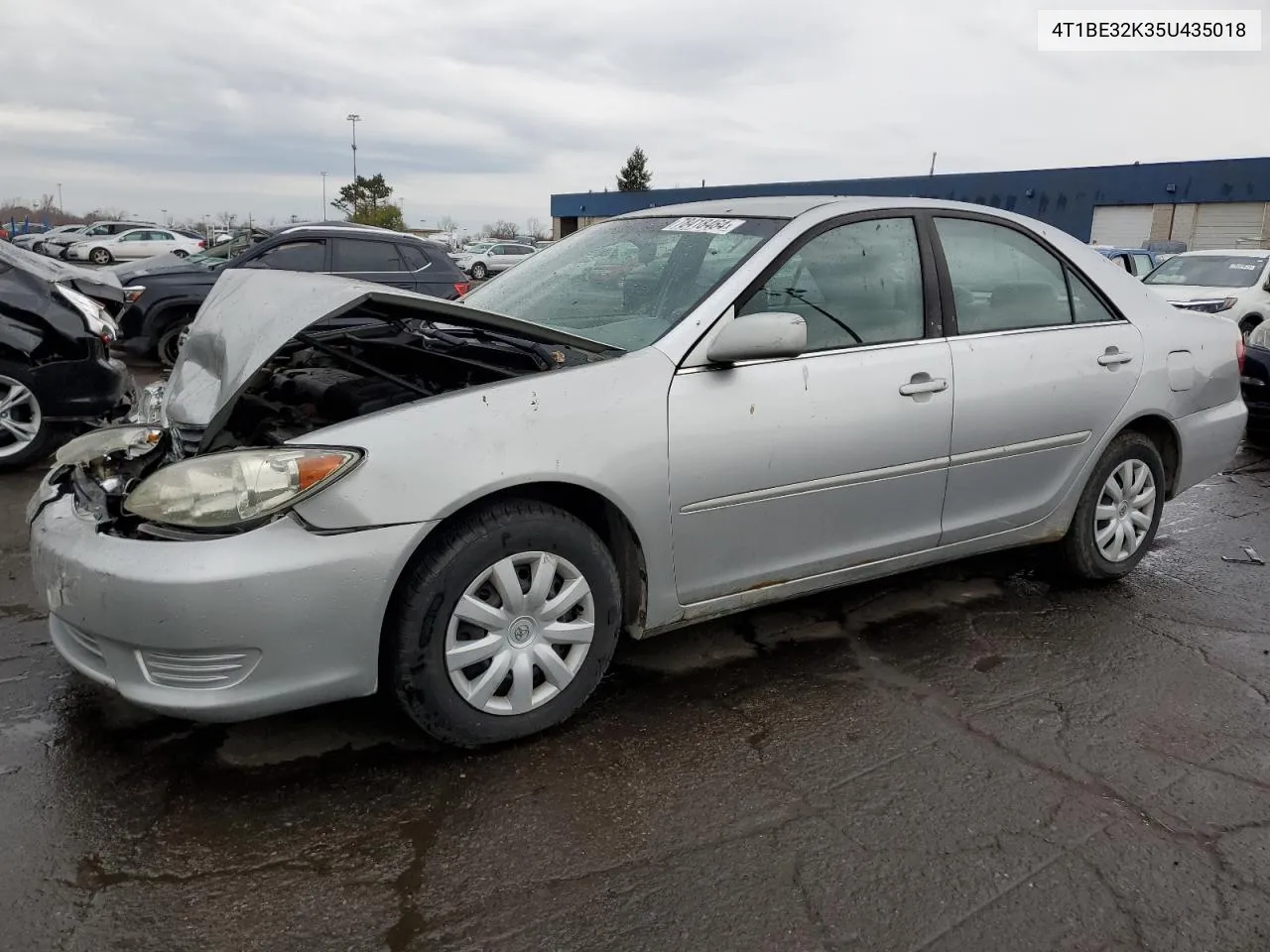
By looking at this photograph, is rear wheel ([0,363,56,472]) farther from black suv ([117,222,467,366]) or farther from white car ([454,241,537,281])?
white car ([454,241,537,281])

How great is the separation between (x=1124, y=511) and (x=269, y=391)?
356cm

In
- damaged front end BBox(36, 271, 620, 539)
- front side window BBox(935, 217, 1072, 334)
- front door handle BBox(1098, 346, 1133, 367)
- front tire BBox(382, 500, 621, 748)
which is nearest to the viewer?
damaged front end BBox(36, 271, 620, 539)

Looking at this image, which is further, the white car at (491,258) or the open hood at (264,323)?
the white car at (491,258)

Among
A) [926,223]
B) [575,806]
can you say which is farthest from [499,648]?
[926,223]

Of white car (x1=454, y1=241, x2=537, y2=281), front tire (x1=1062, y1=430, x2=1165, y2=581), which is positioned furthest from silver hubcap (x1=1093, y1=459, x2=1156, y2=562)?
white car (x1=454, y1=241, x2=537, y2=281)

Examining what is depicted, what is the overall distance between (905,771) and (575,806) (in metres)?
0.97

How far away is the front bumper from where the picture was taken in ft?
7.45

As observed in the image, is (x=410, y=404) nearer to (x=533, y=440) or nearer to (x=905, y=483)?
(x=533, y=440)

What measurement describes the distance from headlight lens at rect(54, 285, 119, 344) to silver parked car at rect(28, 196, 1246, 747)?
295cm

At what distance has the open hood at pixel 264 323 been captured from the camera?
8.63 feet

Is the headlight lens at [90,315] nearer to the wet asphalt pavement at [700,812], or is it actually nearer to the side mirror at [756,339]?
the wet asphalt pavement at [700,812]

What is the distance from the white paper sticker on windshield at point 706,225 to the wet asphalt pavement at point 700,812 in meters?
1.53

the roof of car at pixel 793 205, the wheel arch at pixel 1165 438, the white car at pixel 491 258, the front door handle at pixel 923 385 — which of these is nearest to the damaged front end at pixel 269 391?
the roof of car at pixel 793 205

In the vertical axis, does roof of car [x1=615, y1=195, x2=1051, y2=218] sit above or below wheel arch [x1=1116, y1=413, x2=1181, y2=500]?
above
